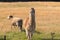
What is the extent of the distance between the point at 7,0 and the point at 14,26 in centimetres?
2578

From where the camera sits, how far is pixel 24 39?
487 inches

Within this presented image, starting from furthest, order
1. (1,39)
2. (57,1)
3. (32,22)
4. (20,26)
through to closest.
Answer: (57,1) < (20,26) < (1,39) < (32,22)

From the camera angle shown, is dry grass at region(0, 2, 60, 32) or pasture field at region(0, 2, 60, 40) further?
dry grass at region(0, 2, 60, 32)

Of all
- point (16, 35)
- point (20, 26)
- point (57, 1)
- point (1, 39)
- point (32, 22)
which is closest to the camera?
point (32, 22)

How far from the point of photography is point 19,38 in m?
12.5

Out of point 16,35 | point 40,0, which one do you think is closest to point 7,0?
point 40,0

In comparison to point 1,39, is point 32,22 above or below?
above

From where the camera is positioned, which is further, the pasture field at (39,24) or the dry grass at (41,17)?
the dry grass at (41,17)

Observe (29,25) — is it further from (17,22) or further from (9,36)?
(17,22)

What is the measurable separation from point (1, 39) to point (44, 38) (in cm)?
198

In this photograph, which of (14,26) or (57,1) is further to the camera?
(57,1)

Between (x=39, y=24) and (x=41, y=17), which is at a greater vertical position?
(x=41, y=17)

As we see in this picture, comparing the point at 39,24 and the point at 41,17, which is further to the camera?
the point at 41,17

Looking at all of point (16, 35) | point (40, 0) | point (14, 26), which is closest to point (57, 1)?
point (40, 0)
